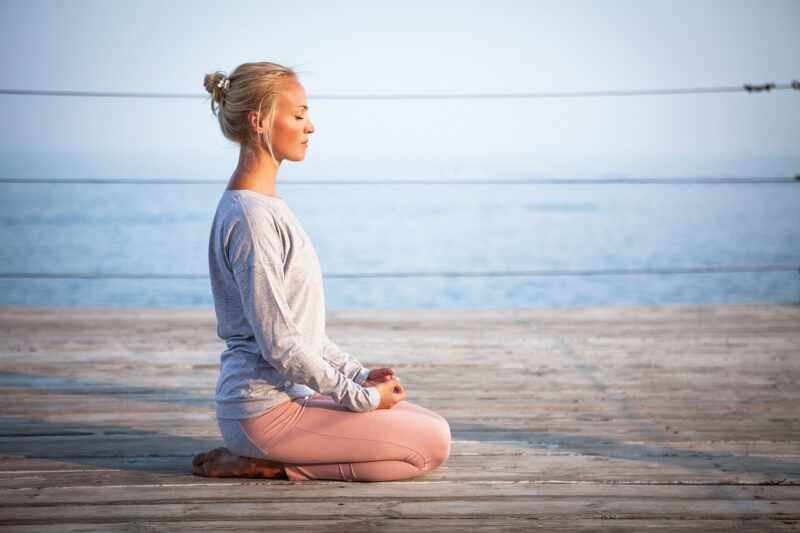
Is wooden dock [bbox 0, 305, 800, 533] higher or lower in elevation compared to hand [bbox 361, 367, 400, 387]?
lower

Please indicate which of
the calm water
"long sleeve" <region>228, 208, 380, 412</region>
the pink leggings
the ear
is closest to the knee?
the pink leggings

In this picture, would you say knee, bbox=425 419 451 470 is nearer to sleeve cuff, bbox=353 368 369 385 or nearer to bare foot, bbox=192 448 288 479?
sleeve cuff, bbox=353 368 369 385

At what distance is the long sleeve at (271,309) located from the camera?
1532 millimetres

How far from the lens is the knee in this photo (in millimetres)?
1697

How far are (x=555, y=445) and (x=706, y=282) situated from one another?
18.5m

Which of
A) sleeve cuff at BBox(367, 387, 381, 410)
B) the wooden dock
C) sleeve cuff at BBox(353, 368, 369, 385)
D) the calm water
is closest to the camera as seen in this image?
the wooden dock

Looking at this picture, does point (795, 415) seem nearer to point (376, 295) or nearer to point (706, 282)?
point (376, 295)

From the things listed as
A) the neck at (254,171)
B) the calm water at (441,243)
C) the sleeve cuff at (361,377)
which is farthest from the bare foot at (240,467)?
the calm water at (441,243)

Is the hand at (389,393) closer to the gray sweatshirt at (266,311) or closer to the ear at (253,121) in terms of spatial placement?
the gray sweatshirt at (266,311)

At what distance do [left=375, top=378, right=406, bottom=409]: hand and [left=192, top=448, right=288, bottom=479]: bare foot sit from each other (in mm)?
241

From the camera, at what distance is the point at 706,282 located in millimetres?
19312

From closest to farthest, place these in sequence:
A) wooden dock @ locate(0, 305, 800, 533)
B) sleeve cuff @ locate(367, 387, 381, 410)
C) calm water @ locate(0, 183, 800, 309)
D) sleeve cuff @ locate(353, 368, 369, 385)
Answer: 1. wooden dock @ locate(0, 305, 800, 533)
2. sleeve cuff @ locate(367, 387, 381, 410)
3. sleeve cuff @ locate(353, 368, 369, 385)
4. calm water @ locate(0, 183, 800, 309)

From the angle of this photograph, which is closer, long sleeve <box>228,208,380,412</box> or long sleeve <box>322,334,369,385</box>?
long sleeve <box>228,208,380,412</box>

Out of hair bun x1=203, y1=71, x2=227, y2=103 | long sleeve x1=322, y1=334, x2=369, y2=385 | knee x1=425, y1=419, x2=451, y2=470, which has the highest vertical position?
hair bun x1=203, y1=71, x2=227, y2=103
